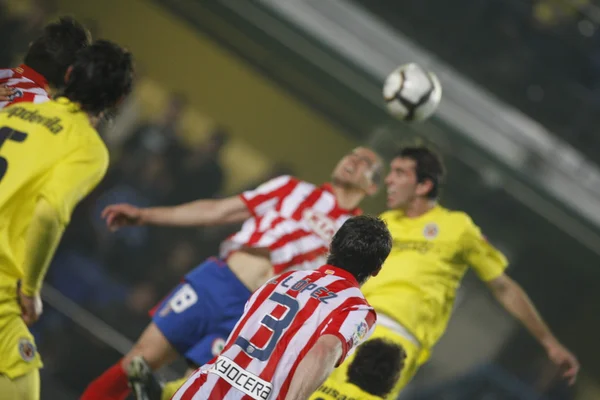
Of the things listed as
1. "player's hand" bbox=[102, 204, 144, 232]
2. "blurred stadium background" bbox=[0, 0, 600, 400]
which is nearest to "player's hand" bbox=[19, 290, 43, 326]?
"player's hand" bbox=[102, 204, 144, 232]

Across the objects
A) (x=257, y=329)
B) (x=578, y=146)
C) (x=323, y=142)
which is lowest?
(x=257, y=329)

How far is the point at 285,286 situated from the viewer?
110 inches

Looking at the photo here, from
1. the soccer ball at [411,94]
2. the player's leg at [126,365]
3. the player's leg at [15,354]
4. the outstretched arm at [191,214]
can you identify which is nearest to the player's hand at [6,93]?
the player's leg at [15,354]

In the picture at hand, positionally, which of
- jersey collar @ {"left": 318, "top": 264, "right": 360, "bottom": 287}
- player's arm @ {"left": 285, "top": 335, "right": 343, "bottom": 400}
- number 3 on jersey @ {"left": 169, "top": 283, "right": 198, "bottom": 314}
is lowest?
number 3 on jersey @ {"left": 169, "top": 283, "right": 198, "bottom": 314}

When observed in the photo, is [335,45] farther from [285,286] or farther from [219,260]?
[285,286]

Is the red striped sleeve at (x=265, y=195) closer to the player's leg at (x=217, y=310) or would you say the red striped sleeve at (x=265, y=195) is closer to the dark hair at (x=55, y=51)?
the player's leg at (x=217, y=310)

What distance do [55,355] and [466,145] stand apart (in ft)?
13.5

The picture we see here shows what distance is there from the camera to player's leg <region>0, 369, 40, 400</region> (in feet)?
9.39

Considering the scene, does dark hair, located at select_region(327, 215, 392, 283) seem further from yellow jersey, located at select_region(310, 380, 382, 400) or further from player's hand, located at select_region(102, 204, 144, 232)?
player's hand, located at select_region(102, 204, 144, 232)

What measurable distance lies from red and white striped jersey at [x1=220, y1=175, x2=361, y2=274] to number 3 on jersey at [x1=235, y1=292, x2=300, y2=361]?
5.31 feet

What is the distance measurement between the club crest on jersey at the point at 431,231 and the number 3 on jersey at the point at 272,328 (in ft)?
5.59

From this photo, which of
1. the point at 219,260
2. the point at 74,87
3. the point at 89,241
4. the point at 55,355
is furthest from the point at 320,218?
the point at 89,241

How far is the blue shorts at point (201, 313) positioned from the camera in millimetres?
4230

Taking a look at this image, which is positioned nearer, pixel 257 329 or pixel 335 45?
pixel 257 329
